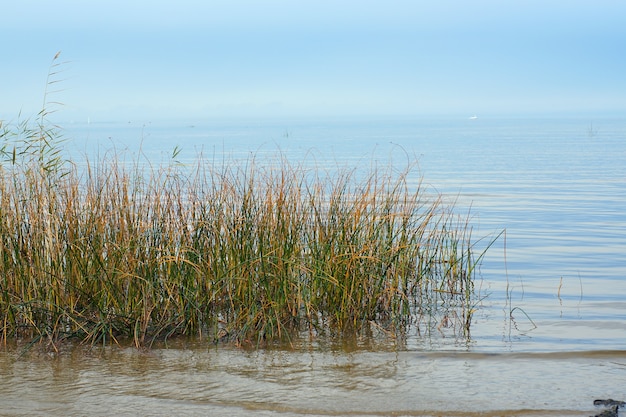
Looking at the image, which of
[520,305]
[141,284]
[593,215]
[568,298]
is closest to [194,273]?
[141,284]

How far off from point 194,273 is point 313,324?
1022mm

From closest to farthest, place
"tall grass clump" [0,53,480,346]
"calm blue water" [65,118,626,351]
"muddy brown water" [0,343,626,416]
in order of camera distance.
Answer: "muddy brown water" [0,343,626,416] → "tall grass clump" [0,53,480,346] → "calm blue water" [65,118,626,351]

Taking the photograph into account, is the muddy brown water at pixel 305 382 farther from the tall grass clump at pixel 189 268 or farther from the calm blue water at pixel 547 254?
the calm blue water at pixel 547 254

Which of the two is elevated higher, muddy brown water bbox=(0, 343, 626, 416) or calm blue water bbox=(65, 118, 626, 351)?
calm blue water bbox=(65, 118, 626, 351)

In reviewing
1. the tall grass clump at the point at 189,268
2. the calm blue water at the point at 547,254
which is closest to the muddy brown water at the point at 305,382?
the tall grass clump at the point at 189,268

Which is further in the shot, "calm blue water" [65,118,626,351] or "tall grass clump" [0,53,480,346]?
"calm blue water" [65,118,626,351]

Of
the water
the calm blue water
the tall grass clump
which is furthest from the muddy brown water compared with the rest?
the calm blue water

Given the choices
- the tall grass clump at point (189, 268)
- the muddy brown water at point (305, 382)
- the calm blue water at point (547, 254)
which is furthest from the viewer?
the calm blue water at point (547, 254)

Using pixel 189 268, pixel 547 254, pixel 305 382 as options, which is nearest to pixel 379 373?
pixel 305 382

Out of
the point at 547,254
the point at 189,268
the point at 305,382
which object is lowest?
the point at 305,382

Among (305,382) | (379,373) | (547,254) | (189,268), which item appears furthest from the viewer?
(547,254)

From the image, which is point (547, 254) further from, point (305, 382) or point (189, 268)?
point (305, 382)

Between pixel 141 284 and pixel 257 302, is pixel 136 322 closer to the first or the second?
pixel 141 284

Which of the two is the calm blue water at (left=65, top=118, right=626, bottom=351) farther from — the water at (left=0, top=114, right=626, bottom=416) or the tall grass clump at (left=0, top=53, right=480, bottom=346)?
the tall grass clump at (left=0, top=53, right=480, bottom=346)
